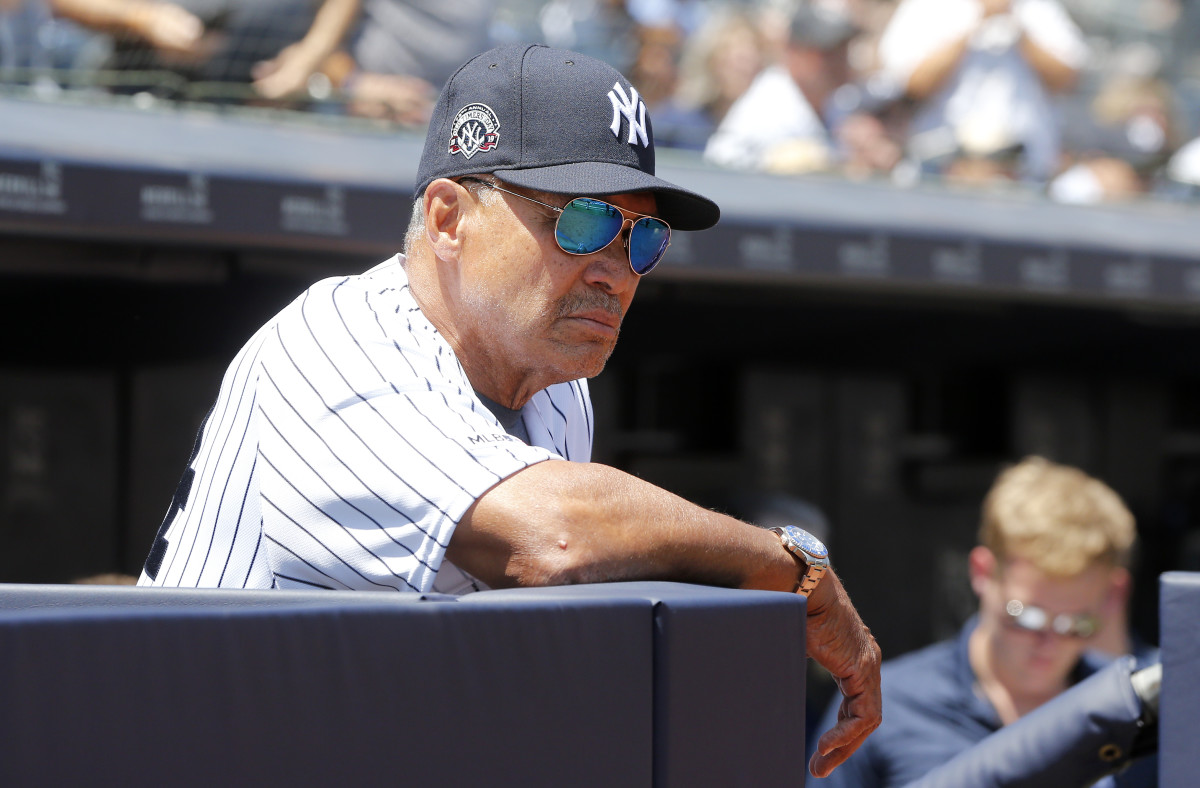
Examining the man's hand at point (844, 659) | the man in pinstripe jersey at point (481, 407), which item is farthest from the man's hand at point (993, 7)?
the man's hand at point (844, 659)

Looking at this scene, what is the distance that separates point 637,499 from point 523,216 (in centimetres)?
38

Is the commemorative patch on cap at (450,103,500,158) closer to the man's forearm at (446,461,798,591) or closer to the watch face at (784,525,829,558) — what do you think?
the man's forearm at (446,461,798,591)

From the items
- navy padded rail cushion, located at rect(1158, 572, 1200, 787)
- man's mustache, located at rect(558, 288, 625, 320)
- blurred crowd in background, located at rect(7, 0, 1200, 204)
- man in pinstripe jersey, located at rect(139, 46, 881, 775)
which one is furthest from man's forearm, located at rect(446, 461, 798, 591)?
blurred crowd in background, located at rect(7, 0, 1200, 204)

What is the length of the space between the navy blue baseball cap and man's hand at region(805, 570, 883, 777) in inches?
19.0

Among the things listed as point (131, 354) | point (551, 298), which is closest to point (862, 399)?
point (131, 354)

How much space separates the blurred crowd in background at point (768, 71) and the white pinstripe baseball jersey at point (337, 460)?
2.57 meters

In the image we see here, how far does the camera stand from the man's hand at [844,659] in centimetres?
134

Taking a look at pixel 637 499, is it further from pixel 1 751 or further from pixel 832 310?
pixel 832 310

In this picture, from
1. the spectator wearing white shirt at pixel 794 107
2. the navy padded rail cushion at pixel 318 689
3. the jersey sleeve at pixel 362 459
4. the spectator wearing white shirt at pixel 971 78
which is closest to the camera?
the navy padded rail cushion at pixel 318 689

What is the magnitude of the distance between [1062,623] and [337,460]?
2242mm

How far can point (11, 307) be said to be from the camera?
3955mm

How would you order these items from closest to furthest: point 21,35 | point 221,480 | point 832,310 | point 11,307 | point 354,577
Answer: point 354,577 → point 221,480 → point 21,35 → point 11,307 → point 832,310

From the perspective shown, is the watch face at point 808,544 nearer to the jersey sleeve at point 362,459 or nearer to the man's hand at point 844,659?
the man's hand at point 844,659

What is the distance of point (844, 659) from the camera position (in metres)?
1.37
